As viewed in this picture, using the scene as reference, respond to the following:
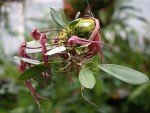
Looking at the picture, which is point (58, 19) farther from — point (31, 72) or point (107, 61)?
point (107, 61)

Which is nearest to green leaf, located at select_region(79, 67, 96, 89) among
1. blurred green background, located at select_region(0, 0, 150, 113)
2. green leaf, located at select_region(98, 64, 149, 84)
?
green leaf, located at select_region(98, 64, 149, 84)

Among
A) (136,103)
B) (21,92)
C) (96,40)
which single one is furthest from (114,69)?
(136,103)

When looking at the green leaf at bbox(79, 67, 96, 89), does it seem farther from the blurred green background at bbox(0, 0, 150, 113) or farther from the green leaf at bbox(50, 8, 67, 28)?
the blurred green background at bbox(0, 0, 150, 113)

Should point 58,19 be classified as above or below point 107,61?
above

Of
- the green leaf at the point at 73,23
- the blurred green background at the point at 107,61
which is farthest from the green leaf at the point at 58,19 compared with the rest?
the blurred green background at the point at 107,61

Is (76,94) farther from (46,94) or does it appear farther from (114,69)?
(114,69)

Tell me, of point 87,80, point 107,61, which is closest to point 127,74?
point 87,80

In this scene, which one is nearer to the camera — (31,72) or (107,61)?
(31,72)

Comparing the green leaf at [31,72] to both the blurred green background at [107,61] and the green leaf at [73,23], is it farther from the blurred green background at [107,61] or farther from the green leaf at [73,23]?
the blurred green background at [107,61]
